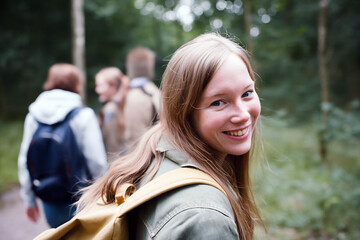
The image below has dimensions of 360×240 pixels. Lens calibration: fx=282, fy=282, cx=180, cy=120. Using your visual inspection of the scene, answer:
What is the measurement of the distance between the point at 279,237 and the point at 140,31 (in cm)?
1621

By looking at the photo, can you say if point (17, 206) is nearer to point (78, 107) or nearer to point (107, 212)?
point (78, 107)

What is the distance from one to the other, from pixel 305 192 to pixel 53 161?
5.24m

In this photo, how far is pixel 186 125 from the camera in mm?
1305

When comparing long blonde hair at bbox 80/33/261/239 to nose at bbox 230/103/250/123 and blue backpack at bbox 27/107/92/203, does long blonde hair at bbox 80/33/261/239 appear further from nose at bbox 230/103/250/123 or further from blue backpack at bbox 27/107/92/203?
blue backpack at bbox 27/107/92/203

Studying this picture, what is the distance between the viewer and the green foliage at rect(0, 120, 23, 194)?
754 cm

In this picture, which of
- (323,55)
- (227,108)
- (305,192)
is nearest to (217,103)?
(227,108)

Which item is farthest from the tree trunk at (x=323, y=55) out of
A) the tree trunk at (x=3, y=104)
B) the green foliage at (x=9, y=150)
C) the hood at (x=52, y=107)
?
the tree trunk at (x=3, y=104)

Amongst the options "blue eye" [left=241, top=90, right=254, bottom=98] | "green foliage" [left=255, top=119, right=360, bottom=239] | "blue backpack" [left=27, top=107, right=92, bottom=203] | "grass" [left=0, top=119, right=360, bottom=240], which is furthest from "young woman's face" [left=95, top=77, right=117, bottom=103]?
"blue eye" [left=241, top=90, right=254, bottom=98]

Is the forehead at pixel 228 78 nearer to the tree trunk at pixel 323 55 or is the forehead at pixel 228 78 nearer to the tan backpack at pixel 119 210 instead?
the tan backpack at pixel 119 210

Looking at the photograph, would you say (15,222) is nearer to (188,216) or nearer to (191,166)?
(191,166)

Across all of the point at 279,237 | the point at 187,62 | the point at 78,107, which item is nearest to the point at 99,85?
the point at 78,107

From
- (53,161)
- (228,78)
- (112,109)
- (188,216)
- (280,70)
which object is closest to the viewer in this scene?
(188,216)

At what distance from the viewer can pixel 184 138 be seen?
128 centimetres

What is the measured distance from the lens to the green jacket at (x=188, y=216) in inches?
36.3
